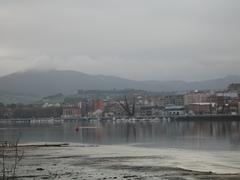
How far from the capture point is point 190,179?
25.3 metres

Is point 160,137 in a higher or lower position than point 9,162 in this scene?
lower

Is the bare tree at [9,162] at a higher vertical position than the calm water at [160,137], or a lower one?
higher

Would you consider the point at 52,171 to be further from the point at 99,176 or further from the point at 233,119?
the point at 233,119

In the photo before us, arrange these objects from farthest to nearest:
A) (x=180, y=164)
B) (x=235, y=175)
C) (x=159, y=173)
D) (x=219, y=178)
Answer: (x=180, y=164), (x=159, y=173), (x=235, y=175), (x=219, y=178)

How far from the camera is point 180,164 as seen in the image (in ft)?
115

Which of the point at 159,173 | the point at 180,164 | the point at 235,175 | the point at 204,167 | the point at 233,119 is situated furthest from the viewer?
the point at 233,119

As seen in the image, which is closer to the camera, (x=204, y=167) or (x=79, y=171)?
(x=79, y=171)

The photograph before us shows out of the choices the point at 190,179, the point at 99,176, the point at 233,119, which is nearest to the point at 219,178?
the point at 190,179

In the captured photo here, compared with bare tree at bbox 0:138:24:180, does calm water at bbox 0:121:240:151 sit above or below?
below

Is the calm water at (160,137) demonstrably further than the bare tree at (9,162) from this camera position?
Yes

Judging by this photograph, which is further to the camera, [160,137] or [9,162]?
[160,137]

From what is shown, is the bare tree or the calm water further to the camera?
the calm water

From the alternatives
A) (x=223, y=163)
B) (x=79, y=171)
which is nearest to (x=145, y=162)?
(x=223, y=163)

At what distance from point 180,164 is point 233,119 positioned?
515 feet
